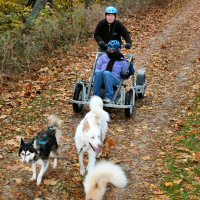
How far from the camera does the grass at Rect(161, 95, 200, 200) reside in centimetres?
509

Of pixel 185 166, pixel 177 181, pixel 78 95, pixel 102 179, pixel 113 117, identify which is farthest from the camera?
pixel 113 117

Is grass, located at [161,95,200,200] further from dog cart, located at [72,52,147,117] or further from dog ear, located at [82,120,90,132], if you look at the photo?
dog ear, located at [82,120,90,132]

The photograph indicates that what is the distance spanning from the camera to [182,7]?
2064 cm

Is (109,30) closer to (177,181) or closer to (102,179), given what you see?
(177,181)

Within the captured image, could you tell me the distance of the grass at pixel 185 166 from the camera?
5.09m

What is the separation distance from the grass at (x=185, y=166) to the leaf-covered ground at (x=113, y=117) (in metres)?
0.14

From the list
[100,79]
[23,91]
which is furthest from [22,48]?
[100,79]

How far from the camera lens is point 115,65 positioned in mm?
7586

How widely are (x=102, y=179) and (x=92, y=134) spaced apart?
106 centimetres

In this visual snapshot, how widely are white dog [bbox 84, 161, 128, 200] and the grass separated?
138cm

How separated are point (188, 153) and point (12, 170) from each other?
2.89 m

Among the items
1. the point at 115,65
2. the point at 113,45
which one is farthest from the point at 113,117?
the point at 113,45

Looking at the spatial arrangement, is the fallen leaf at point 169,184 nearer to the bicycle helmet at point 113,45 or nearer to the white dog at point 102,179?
the white dog at point 102,179

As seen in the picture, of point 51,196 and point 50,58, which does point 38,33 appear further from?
point 51,196
